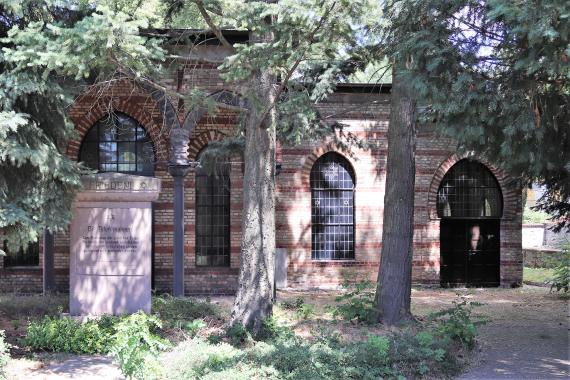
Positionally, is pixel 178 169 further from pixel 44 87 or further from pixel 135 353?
pixel 135 353

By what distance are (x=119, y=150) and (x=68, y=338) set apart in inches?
348

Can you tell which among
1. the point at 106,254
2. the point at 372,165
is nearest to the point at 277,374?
the point at 106,254

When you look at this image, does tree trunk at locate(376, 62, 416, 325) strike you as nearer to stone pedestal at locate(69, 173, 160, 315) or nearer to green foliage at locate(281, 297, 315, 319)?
green foliage at locate(281, 297, 315, 319)

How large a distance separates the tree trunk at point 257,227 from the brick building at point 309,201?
560 centimetres

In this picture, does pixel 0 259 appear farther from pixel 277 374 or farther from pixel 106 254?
pixel 277 374

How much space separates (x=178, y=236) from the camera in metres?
13.5

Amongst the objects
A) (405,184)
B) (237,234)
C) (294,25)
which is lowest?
(237,234)

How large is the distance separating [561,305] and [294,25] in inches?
428

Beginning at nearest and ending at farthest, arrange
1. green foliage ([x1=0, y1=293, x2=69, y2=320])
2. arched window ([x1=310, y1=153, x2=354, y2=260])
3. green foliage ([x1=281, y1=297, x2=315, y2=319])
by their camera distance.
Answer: green foliage ([x1=0, y1=293, x2=69, y2=320]) < green foliage ([x1=281, y1=297, x2=315, y2=319]) < arched window ([x1=310, y1=153, x2=354, y2=260])

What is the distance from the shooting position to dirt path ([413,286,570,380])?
324 inches

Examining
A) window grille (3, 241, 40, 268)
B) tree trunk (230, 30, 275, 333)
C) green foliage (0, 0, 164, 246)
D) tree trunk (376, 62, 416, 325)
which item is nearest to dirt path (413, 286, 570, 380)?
tree trunk (376, 62, 416, 325)

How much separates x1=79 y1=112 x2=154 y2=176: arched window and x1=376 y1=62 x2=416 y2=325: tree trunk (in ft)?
27.1

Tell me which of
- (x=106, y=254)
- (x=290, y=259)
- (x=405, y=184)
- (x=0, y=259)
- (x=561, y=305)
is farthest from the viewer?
(x=290, y=259)

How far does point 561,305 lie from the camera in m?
14.7
